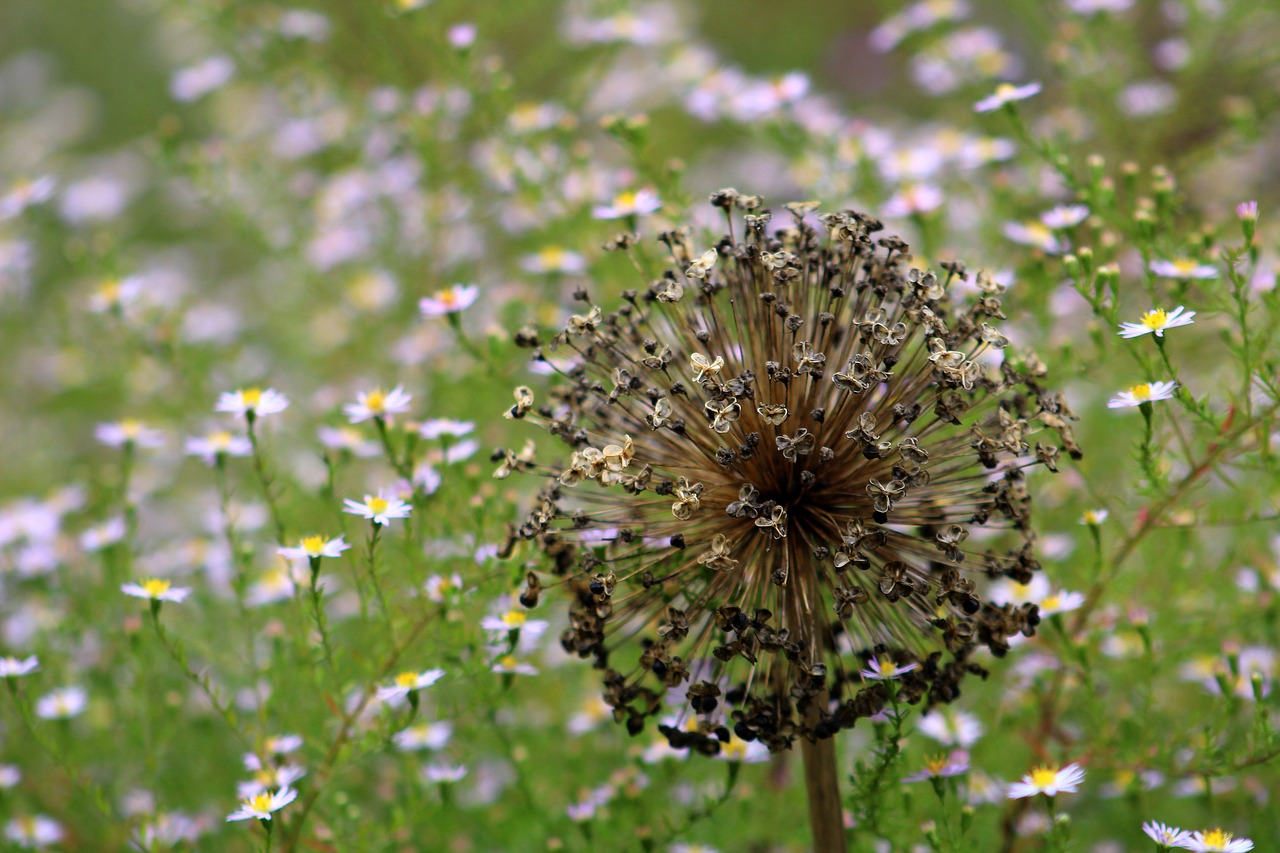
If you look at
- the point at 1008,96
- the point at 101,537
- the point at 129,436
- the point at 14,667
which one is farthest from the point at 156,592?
the point at 1008,96

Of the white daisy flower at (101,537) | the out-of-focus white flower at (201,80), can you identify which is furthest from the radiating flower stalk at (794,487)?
the out-of-focus white flower at (201,80)

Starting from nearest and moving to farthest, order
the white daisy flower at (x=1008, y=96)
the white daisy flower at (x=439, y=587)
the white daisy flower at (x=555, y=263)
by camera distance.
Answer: the white daisy flower at (x=439, y=587)
the white daisy flower at (x=1008, y=96)
the white daisy flower at (x=555, y=263)

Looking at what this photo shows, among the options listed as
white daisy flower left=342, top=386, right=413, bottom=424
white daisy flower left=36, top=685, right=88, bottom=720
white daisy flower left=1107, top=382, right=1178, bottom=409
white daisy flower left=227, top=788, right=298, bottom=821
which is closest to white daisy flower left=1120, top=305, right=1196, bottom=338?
white daisy flower left=1107, top=382, right=1178, bottom=409

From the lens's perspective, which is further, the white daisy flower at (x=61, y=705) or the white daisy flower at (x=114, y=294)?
the white daisy flower at (x=114, y=294)

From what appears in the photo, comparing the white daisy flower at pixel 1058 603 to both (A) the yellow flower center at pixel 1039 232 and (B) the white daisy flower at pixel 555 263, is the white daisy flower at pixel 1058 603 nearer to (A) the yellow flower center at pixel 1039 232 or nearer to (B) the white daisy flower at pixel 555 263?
(A) the yellow flower center at pixel 1039 232

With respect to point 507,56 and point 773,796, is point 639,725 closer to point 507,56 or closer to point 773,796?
point 773,796

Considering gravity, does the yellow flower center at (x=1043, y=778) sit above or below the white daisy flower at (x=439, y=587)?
below

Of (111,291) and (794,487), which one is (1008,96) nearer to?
(794,487)
